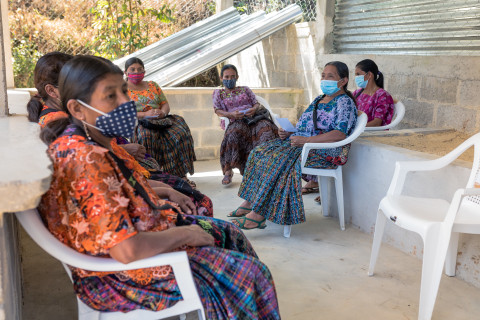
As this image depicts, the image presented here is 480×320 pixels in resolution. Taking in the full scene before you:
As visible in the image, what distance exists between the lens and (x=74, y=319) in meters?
2.45

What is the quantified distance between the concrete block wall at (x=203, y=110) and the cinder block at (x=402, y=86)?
5.68 feet

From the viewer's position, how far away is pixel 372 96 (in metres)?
4.82

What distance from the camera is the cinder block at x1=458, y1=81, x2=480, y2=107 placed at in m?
4.36

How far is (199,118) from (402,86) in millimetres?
2536

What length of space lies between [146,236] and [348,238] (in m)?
2.45

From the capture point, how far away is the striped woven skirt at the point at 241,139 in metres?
5.26

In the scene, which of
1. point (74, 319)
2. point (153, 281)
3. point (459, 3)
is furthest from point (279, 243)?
point (459, 3)

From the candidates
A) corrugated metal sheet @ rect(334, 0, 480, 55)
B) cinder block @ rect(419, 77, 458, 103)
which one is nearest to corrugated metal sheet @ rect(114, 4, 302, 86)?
corrugated metal sheet @ rect(334, 0, 480, 55)

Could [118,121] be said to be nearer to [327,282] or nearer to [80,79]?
[80,79]

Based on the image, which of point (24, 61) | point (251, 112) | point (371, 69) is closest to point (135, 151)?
point (251, 112)

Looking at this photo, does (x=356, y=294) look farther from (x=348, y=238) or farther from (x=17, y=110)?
(x=17, y=110)

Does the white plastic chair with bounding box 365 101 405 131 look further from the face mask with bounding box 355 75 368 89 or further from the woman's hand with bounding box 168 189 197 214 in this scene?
the woman's hand with bounding box 168 189 197 214

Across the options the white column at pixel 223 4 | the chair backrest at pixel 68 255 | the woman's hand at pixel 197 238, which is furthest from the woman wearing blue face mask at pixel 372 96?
the white column at pixel 223 4

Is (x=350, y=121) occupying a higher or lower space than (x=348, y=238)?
higher
